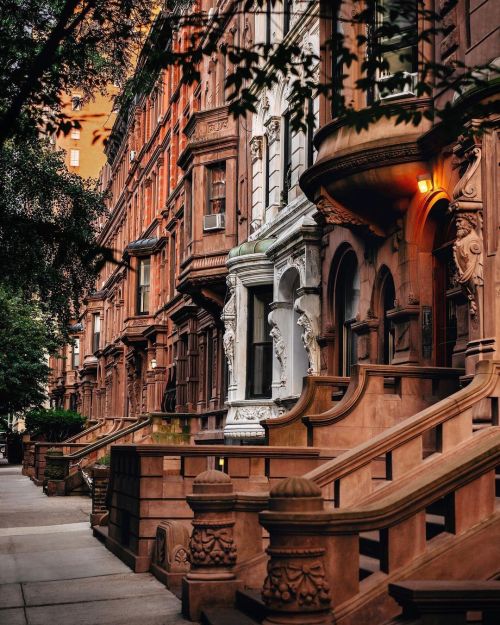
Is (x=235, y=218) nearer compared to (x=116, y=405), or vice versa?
(x=235, y=218)

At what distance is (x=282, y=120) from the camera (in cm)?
2520

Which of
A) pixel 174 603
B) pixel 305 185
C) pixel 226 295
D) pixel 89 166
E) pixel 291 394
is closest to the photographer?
pixel 174 603

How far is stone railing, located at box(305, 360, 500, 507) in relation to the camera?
10.8m

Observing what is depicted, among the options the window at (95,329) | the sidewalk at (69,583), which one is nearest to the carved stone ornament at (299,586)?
the sidewalk at (69,583)

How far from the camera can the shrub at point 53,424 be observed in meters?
52.8

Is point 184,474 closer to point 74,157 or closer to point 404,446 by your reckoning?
point 404,446

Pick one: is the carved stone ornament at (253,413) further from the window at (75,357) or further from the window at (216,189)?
the window at (75,357)

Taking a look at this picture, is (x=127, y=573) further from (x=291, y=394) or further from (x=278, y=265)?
(x=278, y=265)

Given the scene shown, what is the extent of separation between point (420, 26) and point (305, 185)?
3.34m

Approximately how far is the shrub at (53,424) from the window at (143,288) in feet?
29.9

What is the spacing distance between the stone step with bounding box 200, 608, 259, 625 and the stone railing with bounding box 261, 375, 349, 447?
5.48 metres

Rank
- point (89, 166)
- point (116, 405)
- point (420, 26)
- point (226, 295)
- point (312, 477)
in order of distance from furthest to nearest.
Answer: point (89, 166), point (116, 405), point (226, 295), point (420, 26), point (312, 477)

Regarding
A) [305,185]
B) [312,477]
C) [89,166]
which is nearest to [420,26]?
[305,185]

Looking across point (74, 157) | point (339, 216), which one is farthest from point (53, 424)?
point (74, 157)
